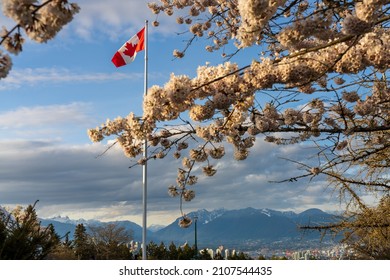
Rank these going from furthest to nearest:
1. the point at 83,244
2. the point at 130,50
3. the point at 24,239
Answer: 1. the point at 83,244
2. the point at 130,50
3. the point at 24,239

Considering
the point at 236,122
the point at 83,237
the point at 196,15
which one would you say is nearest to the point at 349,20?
the point at 236,122

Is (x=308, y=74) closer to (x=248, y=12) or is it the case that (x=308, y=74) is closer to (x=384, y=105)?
(x=248, y=12)

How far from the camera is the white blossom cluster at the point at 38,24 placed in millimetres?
2516

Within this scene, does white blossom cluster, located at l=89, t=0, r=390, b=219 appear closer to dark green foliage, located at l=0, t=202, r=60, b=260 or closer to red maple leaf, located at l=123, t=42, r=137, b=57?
dark green foliage, located at l=0, t=202, r=60, b=260

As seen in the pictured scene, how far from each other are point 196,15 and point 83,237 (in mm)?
28929

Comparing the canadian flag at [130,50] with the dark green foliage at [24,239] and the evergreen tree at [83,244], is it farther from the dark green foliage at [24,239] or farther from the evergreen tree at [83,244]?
the evergreen tree at [83,244]

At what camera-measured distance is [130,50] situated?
1600cm

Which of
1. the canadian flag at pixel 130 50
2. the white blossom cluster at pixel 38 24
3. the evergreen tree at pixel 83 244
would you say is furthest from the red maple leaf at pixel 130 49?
the evergreen tree at pixel 83 244

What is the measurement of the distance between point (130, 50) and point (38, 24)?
13717mm

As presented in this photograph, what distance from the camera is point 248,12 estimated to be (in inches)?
121

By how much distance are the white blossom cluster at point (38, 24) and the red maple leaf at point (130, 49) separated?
43.8ft

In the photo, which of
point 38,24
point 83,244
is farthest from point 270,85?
point 83,244

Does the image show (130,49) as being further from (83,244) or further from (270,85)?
(83,244)

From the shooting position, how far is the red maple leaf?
51.9 ft
